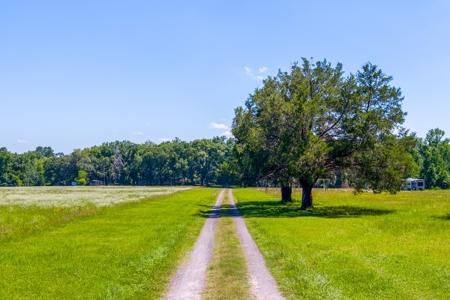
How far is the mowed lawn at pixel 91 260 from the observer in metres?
12.3

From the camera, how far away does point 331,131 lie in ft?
143

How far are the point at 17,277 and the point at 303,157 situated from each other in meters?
28.2

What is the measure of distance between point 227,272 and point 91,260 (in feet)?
20.3

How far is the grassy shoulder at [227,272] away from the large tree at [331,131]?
19.3 metres

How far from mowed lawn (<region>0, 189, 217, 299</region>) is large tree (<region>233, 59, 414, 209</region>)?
1736 centimetres

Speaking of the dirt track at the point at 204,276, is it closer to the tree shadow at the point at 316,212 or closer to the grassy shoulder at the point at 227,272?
the grassy shoulder at the point at 227,272

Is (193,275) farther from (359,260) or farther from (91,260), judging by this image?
(359,260)

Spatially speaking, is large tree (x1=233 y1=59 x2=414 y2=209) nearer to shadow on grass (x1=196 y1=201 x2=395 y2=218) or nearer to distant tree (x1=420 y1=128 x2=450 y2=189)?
shadow on grass (x1=196 y1=201 x2=395 y2=218)

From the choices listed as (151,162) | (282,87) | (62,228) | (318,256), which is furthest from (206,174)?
(318,256)

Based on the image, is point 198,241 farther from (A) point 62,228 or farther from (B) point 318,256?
(A) point 62,228

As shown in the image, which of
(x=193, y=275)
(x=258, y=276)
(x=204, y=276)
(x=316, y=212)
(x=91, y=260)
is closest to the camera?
(x=258, y=276)

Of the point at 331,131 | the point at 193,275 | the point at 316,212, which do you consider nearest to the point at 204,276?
the point at 193,275

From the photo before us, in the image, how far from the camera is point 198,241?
22109 mm

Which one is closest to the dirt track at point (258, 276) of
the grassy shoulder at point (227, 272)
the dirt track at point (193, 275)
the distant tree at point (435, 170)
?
the grassy shoulder at point (227, 272)
